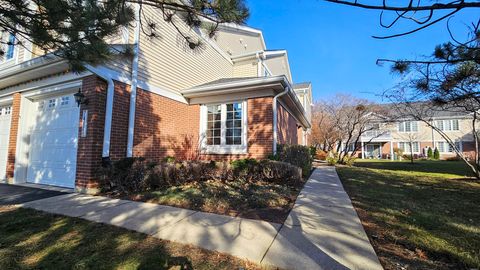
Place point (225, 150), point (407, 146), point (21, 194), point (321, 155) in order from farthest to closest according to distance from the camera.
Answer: point (407, 146) < point (321, 155) < point (225, 150) < point (21, 194)

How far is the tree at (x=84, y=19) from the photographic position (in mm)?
2852

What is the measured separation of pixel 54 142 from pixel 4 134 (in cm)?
314

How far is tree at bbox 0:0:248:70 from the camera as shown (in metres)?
2.85

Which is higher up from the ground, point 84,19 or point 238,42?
point 238,42

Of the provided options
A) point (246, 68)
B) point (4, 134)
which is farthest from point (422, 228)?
point (4, 134)

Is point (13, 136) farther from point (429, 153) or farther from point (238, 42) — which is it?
point (429, 153)

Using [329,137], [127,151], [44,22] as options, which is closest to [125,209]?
[127,151]

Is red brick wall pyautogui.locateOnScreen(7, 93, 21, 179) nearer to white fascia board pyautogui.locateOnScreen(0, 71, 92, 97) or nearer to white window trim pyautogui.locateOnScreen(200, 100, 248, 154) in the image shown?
white fascia board pyautogui.locateOnScreen(0, 71, 92, 97)

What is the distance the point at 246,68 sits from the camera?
1323cm

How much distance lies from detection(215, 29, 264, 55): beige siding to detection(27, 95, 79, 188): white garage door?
8169 mm

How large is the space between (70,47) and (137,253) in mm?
2994

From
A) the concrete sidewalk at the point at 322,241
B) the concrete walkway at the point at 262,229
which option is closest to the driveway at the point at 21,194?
the concrete walkway at the point at 262,229

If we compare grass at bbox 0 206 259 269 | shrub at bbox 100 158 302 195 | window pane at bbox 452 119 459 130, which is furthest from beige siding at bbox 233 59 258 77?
window pane at bbox 452 119 459 130

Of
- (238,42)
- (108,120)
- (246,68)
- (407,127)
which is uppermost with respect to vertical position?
(238,42)
